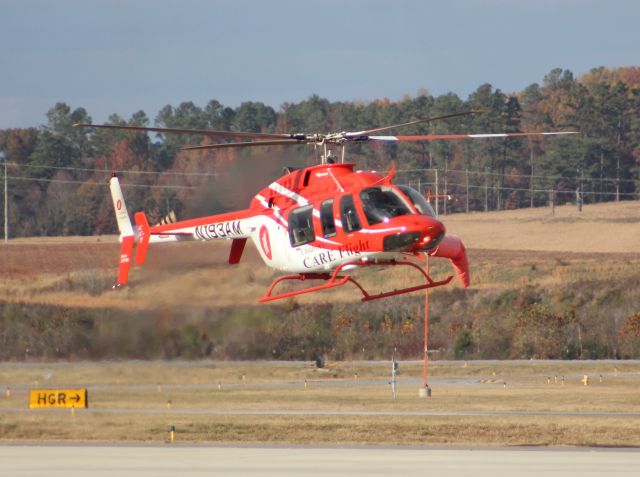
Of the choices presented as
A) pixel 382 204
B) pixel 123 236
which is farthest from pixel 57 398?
pixel 382 204

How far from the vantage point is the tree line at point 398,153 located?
356ft

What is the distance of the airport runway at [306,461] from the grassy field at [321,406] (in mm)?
2479

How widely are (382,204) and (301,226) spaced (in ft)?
7.68

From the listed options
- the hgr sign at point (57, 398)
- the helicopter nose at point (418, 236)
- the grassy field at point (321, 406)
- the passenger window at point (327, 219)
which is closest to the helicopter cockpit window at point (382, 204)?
the helicopter nose at point (418, 236)

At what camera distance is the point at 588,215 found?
11350cm

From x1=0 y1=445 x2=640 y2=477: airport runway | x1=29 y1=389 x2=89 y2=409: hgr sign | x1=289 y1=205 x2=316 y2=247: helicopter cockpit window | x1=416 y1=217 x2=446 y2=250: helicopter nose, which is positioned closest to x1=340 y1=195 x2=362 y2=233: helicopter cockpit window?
x1=289 y1=205 x2=316 y2=247: helicopter cockpit window

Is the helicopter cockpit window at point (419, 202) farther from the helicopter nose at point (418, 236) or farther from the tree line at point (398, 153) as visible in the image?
the tree line at point (398, 153)

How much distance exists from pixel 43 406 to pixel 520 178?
92.6 m

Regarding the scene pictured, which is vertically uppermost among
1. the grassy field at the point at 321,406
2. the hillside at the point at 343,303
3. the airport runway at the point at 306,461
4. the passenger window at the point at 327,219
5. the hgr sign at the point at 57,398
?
the passenger window at the point at 327,219

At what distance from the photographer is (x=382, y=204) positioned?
30.1 meters

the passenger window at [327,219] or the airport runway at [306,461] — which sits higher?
the passenger window at [327,219]

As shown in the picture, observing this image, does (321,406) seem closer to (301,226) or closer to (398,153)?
(301,226)

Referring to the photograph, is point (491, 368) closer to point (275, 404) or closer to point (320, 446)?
point (275, 404)

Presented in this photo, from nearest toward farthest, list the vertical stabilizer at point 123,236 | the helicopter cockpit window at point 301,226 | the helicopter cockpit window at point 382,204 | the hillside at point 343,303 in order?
1. the helicopter cockpit window at point 382,204
2. the helicopter cockpit window at point 301,226
3. the vertical stabilizer at point 123,236
4. the hillside at point 343,303
